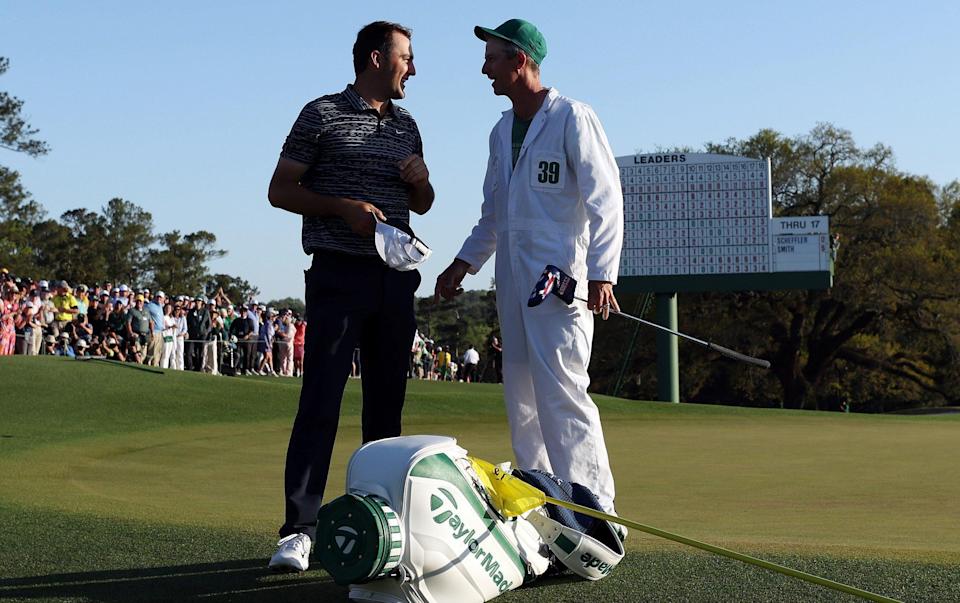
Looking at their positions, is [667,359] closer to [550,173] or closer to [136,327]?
[136,327]

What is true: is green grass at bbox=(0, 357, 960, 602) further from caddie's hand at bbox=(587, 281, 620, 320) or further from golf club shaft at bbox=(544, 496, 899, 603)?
caddie's hand at bbox=(587, 281, 620, 320)

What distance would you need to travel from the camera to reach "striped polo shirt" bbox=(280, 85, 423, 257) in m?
4.64

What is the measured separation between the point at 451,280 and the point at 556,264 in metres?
0.59

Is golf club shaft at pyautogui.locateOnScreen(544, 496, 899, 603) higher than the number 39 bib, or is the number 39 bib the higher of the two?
the number 39 bib

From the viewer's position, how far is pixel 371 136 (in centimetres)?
474

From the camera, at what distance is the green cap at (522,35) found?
4.77 m

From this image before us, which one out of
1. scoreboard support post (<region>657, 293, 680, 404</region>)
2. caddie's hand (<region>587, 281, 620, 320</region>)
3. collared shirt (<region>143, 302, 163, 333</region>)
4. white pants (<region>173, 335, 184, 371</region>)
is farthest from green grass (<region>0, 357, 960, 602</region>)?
scoreboard support post (<region>657, 293, 680, 404</region>)

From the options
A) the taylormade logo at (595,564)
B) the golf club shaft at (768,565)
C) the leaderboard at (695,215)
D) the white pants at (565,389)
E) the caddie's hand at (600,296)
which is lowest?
the taylormade logo at (595,564)

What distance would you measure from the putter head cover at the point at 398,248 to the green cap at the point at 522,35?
0.88 meters

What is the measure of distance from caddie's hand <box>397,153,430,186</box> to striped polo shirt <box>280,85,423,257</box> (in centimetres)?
5

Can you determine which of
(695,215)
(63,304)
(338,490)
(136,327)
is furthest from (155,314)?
(695,215)

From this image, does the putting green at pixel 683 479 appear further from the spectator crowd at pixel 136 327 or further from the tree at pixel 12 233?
the tree at pixel 12 233

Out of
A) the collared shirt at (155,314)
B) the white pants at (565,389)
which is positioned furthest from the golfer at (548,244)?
the collared shirt at (155,314)

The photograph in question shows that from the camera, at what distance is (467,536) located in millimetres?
3523
